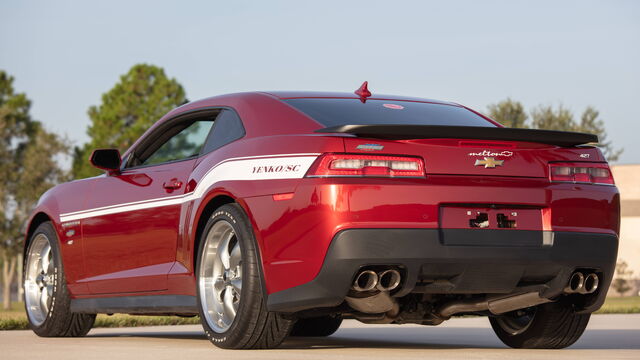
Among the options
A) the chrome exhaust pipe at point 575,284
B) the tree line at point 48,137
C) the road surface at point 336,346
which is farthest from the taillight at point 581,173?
the tree line at point 48,137

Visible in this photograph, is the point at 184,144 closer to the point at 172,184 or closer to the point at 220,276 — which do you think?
the point at 172,184

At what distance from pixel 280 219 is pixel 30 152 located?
42.2 m

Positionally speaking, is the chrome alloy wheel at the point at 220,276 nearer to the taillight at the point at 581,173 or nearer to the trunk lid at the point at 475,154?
the trunk lid at the point at 475,154

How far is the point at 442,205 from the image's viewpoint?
5.87 meters

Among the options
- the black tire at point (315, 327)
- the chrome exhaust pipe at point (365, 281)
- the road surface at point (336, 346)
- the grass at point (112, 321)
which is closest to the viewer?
the chrome exhaust pipe at point (365, 281)

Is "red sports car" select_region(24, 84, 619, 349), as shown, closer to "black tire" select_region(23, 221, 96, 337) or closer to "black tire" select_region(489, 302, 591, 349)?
"black tire" select_region(489, 302, 591, 349)

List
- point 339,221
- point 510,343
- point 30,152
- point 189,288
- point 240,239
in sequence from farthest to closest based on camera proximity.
→ 1. point 30,152
2. point 510,343
3. point 189,288
4. point 240,239
5. point 339,221

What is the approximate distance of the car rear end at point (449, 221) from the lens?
5.74 metres

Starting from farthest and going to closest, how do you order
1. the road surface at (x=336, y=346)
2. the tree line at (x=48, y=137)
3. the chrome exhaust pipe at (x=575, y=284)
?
1. the tree line at (x=48, y=137)
2. the chrome exhaust pipe at (x=575, y=284)
3. the road surface at (x=336, y=346)

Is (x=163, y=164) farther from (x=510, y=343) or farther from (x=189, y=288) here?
(x=510, y=343)

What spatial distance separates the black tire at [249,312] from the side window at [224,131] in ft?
1.73

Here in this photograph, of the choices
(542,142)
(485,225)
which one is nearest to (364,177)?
(485,225)

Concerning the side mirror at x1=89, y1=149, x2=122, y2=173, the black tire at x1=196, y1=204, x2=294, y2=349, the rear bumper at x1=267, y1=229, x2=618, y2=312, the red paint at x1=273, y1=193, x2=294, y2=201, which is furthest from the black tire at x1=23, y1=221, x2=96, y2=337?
the red paint at x1=273, y1=193, x2=294, y2=201

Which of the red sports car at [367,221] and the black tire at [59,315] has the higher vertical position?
the red sports car at [367,221]
